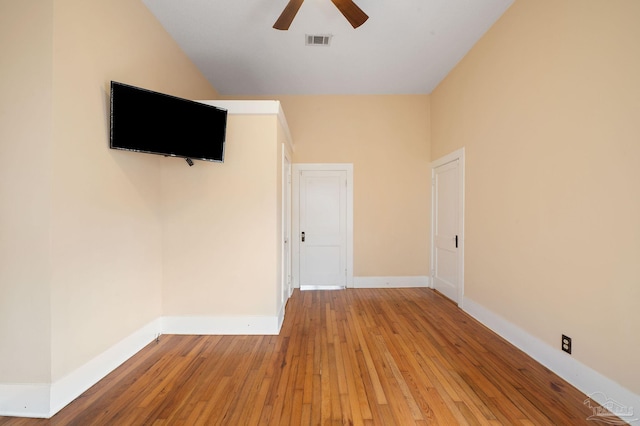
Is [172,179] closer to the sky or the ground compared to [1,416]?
closer to the sky

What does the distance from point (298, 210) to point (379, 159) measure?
166cm

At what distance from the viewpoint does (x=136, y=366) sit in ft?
7.14

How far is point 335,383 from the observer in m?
1.92

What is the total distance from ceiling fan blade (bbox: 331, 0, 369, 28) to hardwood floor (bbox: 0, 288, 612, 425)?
297 cm

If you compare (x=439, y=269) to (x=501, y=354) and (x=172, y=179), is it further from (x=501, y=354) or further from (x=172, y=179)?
(x=172, y=179)

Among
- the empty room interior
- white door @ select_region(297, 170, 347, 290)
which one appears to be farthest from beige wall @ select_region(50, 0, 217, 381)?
white door @ select_region(297, 170, 347, 290)

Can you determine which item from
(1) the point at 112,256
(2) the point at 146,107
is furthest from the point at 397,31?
(1) the point at 112,256

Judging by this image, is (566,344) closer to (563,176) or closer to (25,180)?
(563,176)

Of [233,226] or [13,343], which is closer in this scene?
[13,343]

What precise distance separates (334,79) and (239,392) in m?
3.99

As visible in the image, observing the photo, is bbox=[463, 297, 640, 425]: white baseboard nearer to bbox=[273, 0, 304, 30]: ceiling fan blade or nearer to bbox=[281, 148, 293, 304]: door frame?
bbox=[281, 148, 293, 304]: door frame

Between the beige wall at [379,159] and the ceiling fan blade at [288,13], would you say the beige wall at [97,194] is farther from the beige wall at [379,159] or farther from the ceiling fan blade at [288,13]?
the beige wall at [379,159]

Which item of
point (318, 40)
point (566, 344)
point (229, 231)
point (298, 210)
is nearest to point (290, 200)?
point (298, 210)

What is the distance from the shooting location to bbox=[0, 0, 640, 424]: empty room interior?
1.64 meters
